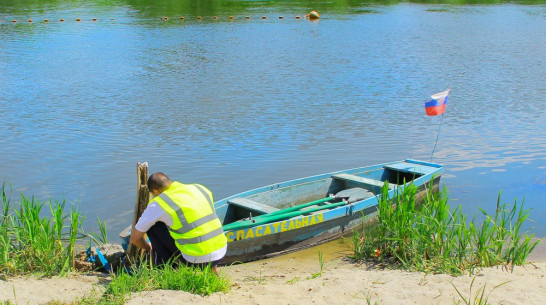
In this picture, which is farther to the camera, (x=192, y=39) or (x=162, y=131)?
(x=192, y=39)

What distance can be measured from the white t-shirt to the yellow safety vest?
0.03 meters

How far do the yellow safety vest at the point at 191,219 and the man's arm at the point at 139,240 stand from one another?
313 millimetres

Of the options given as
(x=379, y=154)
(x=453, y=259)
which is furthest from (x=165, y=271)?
(x=379, y=154)

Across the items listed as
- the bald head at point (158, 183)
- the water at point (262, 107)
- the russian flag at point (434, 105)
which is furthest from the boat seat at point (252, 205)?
the russian flag at point (434, 105)

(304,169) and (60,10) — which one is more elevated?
(60,10)

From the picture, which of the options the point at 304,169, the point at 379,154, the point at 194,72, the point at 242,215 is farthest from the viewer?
the point at 194,72

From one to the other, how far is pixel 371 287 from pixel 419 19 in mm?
29752

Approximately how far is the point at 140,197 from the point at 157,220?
715mm

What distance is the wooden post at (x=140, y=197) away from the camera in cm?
650

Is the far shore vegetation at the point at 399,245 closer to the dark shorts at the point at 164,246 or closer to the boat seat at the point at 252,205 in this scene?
the dark shorts at the point at 164,246

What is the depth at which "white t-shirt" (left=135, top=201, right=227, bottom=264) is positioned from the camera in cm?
588

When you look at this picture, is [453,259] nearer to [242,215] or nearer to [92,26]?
[242,215]

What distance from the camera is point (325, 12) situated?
3875 cm

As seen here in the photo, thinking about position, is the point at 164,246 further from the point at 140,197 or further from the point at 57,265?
the point at 57,265
